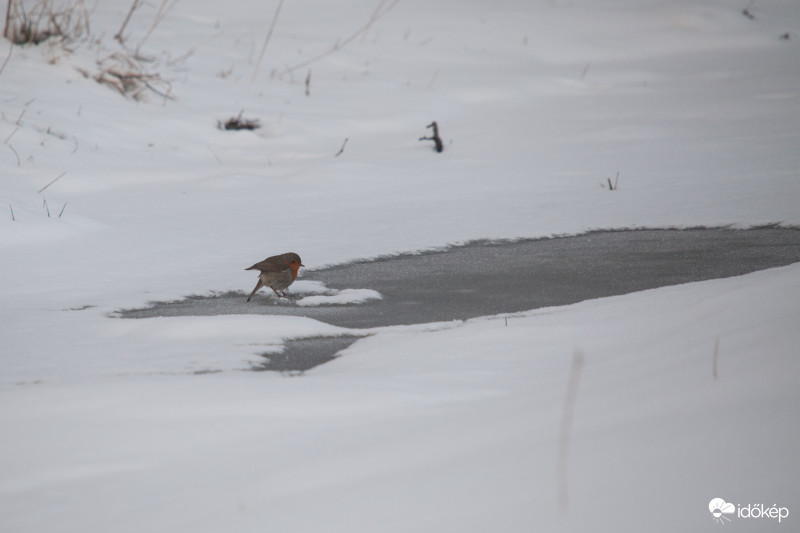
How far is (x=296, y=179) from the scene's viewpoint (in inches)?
225

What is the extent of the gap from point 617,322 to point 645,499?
145cm

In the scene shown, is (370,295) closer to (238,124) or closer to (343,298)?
(343,298)

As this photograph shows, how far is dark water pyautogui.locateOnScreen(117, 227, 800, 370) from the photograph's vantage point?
3143 mm

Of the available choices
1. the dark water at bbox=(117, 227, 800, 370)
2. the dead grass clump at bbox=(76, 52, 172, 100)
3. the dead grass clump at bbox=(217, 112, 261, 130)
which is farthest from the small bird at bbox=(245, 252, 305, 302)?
the dead grass clump at bbox=(76, 52, 172, 100)

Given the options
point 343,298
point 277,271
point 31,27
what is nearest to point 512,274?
point 343,298

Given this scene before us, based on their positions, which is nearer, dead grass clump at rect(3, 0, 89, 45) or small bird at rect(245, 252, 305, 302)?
small bird at rect(245, 252, 305, 302)

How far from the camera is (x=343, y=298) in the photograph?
3.39 meters

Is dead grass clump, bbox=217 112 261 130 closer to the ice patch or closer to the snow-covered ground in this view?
the snow-covered ground

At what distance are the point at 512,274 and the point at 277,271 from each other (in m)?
1.13

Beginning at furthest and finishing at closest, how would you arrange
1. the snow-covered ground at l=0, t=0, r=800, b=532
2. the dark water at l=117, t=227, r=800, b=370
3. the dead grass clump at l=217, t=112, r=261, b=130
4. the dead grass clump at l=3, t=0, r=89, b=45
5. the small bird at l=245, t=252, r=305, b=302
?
1. the dead grass clump at l=217, t=112, r=261, b=130
2. the dead grass clump at l=3, t=0, r=89, b=45
3. the small bird at l=245, t=252, r=305, b=302
4. the dark water at l=117, t=227, r=800, b=370
5. the snow-covered ground at l=0, t=0, r=800, b=532

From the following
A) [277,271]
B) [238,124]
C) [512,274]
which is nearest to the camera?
[277,271]

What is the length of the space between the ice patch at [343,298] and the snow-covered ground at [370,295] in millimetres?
421

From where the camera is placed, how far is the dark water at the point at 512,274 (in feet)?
10.3

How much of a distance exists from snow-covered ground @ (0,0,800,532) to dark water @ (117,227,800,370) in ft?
0.57
